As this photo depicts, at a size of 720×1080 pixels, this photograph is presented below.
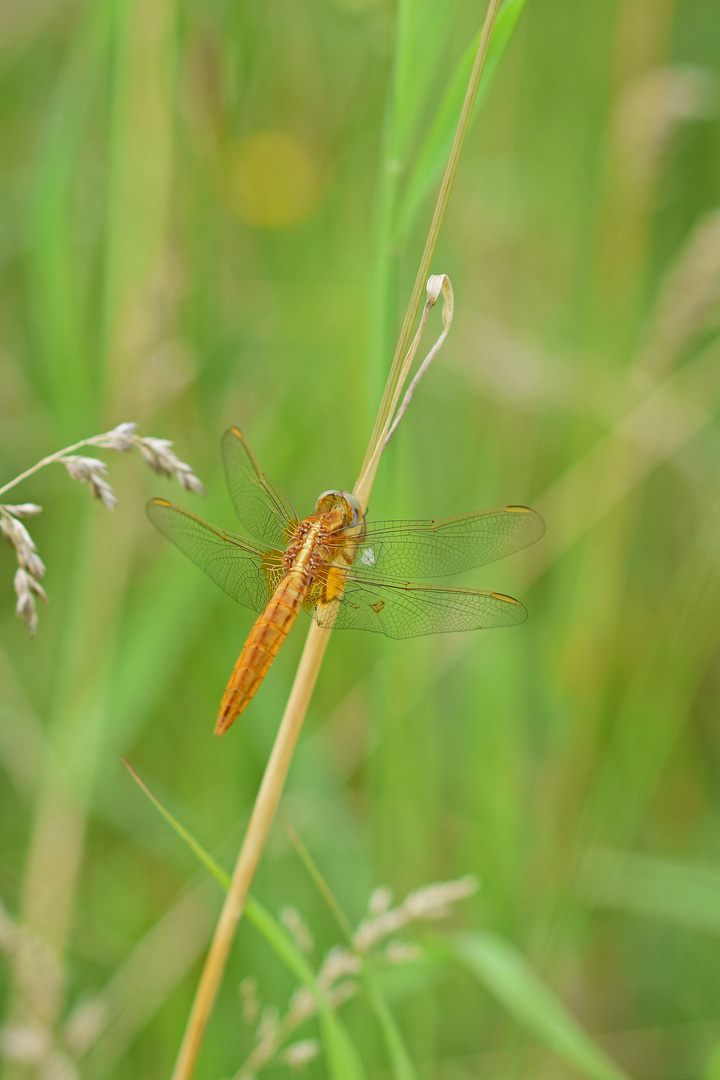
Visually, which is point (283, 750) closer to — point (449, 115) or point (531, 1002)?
point (531, 1002)

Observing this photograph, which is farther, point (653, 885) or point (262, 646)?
point (653, 885)

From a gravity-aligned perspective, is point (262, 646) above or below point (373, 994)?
above

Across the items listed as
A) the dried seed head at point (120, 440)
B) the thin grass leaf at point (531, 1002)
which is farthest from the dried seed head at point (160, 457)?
the thin grass leaf at point (531, 1002)

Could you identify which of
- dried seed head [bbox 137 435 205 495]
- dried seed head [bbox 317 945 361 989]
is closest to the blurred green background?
dried seed head [bbox 317 945 361 989]

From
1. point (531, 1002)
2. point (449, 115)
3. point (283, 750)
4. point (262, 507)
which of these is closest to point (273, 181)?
point (262, 507)

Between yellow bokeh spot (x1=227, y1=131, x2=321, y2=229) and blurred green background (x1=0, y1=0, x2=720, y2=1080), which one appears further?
yellow bokeh spot (x1=227, y1=131, x2=321, y2=229)

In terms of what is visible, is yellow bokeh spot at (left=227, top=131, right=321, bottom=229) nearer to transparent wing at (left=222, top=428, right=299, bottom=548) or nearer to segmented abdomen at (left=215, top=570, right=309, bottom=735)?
transparent wing at (left=222, top=428, right=299, bottom=548)

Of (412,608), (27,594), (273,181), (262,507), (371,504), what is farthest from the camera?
(273,181)

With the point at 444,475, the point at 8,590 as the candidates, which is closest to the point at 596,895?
the point at 444,475
